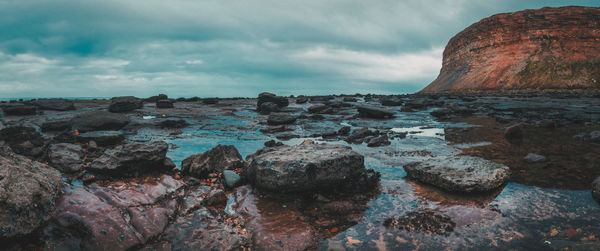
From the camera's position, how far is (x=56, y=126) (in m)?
9.00

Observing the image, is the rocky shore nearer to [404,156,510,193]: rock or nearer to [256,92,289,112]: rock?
[404,156,510,193]: rock

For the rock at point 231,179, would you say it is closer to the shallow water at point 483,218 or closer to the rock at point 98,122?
the shallow water at point 483,218

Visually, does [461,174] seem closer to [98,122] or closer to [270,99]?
[98,122]

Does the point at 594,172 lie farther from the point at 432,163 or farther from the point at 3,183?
the point at 3,183

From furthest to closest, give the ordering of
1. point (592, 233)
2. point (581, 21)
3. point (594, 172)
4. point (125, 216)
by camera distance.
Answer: point (581, 21), point (594, 172), point (125, 216), point (592, 233)

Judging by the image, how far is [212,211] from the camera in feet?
11.7

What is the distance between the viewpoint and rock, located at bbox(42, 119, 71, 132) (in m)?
8.89

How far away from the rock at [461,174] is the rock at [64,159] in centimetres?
592

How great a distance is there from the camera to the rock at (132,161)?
440cm

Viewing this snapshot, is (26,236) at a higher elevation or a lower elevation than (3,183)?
Result: lower

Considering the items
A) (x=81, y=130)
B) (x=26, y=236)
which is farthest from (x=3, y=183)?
(x=81, y=130)

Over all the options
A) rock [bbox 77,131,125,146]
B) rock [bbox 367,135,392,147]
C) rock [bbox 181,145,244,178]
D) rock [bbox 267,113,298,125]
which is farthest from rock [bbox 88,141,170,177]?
rock [bbox 267,113,298,125]

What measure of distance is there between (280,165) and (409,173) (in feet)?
7.78

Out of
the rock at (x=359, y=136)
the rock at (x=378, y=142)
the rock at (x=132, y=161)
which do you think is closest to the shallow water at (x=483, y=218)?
the rock at (x=132, y=161)
